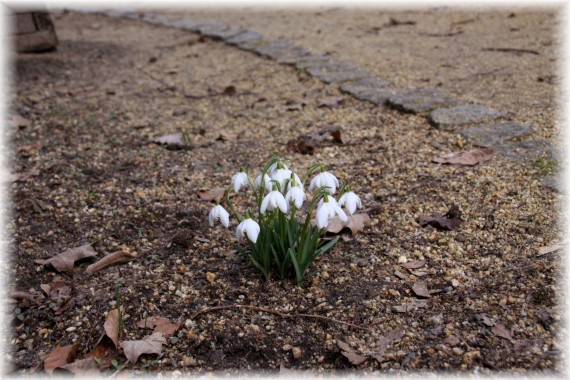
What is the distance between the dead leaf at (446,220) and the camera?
2518 millimetres

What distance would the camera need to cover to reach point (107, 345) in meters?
2.01

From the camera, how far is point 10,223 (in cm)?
287

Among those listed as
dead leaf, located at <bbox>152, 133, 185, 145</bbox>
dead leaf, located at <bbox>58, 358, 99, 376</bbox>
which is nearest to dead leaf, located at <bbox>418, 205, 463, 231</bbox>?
dead leaf, located at <bbox>58, 358, 99, 376</bbox>

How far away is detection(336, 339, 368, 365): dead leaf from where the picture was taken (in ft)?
6.21

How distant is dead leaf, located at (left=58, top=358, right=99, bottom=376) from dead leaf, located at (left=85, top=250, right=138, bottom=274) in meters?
0.58

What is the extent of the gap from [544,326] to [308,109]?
8.76 ft

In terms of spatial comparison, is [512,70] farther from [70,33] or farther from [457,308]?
[70,33]

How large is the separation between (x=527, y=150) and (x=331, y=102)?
5.22ft

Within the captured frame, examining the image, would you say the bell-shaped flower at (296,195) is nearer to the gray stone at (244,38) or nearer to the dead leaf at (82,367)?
the dead leaf at (82,367)

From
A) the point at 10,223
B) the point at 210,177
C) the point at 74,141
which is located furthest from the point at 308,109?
the point at 10,223

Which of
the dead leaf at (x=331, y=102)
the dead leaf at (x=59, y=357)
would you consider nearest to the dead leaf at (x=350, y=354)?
the dead leaf at (x=59, y=357)

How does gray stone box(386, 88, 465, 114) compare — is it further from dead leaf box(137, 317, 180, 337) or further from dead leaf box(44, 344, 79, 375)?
dead leaf box(44, 344, 79, 375)

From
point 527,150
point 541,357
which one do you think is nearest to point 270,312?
point 541,357

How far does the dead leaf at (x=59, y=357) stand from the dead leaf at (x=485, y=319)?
1.48m
